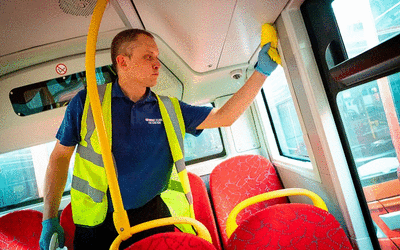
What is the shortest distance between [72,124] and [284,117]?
2.09 meters

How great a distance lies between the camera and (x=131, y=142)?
51.8 inches

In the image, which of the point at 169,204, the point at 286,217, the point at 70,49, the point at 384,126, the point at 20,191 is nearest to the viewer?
the point at 286,217

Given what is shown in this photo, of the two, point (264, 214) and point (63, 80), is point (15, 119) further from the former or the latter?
point (264, 214)

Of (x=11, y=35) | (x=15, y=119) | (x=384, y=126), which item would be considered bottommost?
(x=384, y=126)

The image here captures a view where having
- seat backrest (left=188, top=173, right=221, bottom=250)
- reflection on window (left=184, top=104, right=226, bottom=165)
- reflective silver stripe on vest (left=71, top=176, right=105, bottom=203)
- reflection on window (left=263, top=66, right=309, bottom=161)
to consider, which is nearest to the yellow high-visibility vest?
reflective silver stripe on vest (left=71, top=176, right=105, bottom=203)

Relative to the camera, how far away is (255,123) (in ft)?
9.66

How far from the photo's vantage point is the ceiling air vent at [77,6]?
132 centimetres

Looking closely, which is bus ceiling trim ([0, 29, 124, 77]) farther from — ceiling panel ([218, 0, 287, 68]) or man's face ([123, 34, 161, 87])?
ceiling panel ([218, 0, 287, 68])

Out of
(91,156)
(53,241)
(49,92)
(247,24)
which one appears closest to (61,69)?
(49,92)

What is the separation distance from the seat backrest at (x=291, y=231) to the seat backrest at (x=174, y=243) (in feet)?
0.48

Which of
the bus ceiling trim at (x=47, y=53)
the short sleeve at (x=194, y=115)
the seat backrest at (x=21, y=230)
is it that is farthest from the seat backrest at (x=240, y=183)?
the seat backrest at (x=21, y=230)

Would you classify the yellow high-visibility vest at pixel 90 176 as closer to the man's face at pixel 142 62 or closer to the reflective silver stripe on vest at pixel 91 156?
the reflective silver stripe on vest at pixel 91 156

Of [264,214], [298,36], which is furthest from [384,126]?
[264,214]

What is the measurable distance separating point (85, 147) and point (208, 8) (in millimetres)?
1105
